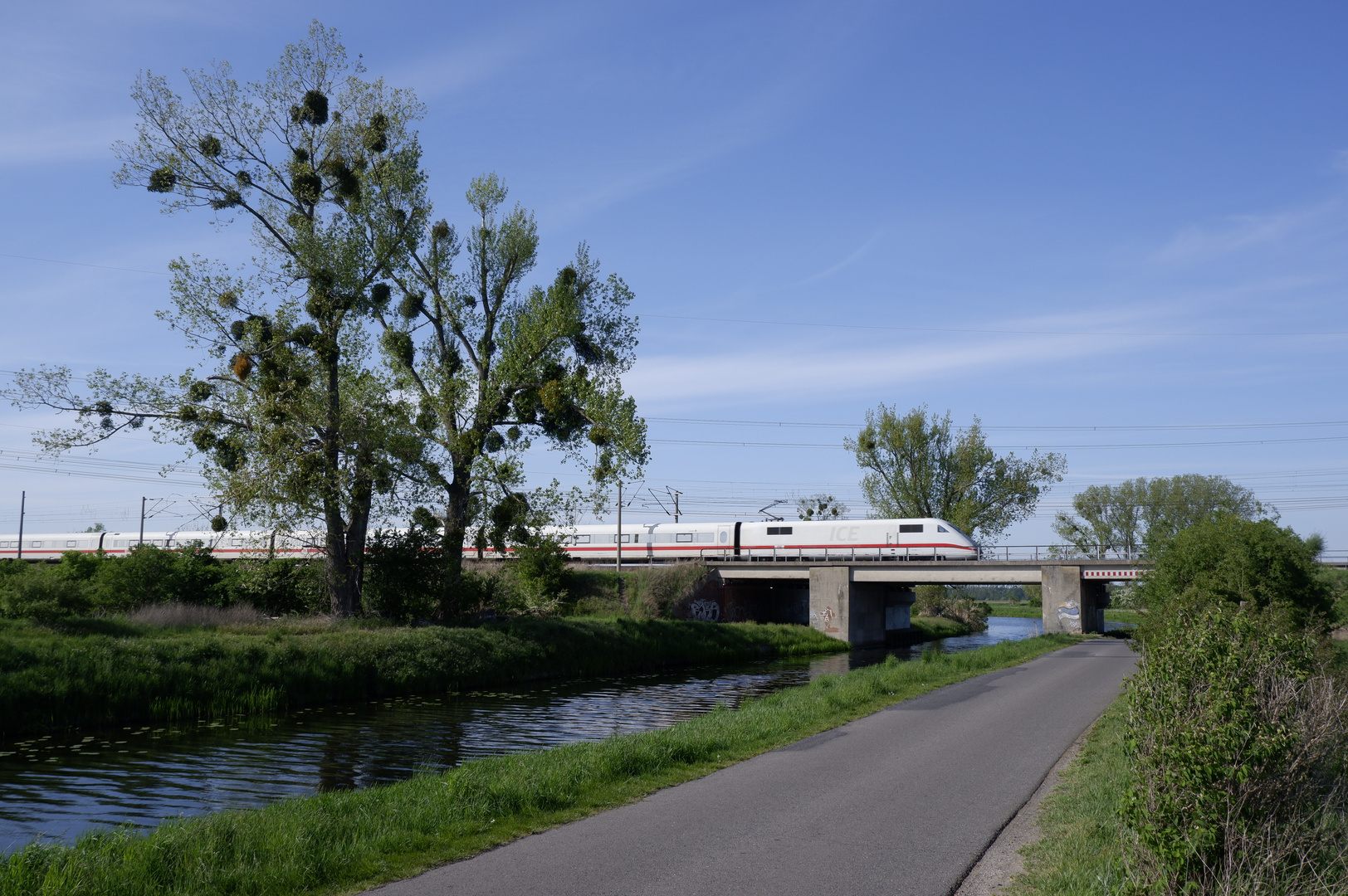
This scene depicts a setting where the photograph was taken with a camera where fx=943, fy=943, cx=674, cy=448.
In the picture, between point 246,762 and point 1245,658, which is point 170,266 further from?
point 1245,658

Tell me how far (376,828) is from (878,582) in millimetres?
53165

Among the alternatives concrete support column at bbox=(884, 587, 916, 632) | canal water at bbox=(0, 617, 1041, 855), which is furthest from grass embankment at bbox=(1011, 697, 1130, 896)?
concrete support column at bbox=(884, 587, 916, 632)

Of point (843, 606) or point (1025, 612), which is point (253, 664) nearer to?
point (843, 606)

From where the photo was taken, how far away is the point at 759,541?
66875 millimetres

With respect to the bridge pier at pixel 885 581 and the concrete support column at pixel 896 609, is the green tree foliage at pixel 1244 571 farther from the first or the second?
the concrete support column at pixel 896 609

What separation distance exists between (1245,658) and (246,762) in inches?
646

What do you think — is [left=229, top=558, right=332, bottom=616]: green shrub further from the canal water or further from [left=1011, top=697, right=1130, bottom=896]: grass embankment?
[left=1011, top=697, right=1130, bottom=896]: grass embankment

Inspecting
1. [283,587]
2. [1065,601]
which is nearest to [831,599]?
[1065,601]

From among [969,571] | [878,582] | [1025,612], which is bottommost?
[1025,612]

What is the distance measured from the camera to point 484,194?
39.8m

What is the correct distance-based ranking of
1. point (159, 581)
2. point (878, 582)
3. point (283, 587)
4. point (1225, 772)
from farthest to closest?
point (878, 582) → point (283, 587) → point (159, 581) → point (1225, 772)

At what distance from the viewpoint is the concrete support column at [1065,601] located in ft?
187

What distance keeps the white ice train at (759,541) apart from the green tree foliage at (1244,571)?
130ft

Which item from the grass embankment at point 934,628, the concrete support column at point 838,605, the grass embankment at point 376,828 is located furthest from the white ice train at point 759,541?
the grass embankment at point 376,828
